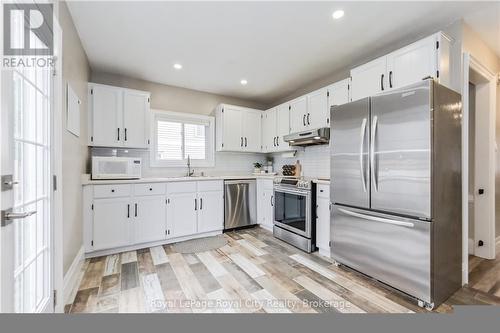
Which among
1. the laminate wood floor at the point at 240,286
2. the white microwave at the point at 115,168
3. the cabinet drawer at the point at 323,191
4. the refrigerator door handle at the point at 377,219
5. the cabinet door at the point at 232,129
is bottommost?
the laminate wood floor at the point at 240,286

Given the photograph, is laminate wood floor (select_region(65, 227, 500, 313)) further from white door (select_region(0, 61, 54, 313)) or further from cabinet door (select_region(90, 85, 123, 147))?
cabinet door (select_region(90, 85, 123, 147))

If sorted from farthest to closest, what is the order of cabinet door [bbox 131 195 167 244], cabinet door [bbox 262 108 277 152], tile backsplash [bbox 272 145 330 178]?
cabinet door [bbox 262 108 277 152] < tile backsplash [bbox 272 145 330 178] < cabinet door [bbox 131 195 167 244]

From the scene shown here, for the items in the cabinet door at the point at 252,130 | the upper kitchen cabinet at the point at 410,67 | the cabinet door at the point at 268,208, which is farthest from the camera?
the cabinet door at the point at 252,130

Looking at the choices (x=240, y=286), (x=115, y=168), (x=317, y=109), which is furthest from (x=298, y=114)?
(x=115, y=168)

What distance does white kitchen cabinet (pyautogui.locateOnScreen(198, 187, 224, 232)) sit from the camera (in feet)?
Result: 12.2

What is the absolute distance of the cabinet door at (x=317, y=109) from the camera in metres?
3.32

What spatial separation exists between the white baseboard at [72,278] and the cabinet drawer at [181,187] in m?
1.29

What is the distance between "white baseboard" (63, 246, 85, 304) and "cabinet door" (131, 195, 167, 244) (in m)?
0.69

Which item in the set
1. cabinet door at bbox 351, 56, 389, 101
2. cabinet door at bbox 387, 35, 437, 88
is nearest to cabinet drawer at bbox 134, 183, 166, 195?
cabinet door at bbox 351, 56, 389, 101

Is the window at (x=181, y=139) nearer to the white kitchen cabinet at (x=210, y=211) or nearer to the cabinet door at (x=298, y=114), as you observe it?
the white kitchen cabinet at (x=210, y=211)

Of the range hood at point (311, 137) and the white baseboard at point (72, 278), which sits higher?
the range hood at point (311, 137)

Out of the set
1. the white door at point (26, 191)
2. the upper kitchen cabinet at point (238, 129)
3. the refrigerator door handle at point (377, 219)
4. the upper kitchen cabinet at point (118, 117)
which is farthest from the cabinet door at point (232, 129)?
the white door at point (26, 191)

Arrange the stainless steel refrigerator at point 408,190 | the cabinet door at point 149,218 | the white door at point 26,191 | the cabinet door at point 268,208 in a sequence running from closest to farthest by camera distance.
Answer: the white door at point 26,191 < the stainless steel refrigerator at point 408,190 < the cabinet door at point 149,218 < the cabinet door at point 268,208

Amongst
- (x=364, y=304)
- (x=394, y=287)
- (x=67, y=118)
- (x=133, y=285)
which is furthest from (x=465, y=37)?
(x=133, y=285)
